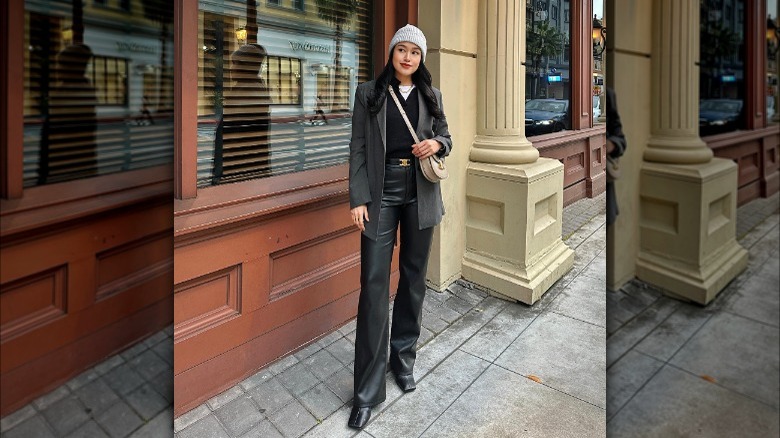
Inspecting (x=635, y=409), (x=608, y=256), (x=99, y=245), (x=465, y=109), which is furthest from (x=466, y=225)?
(x=99, y=245)

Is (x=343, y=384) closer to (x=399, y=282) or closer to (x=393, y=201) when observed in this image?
(x=399, y=282)

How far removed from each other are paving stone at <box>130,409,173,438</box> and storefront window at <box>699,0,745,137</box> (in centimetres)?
79

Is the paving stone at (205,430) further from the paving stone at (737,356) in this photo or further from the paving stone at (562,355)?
the paving stone at (737,356)

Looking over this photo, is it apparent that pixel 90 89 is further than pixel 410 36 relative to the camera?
No

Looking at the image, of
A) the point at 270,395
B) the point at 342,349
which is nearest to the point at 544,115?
the point at 342,349

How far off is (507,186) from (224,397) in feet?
2.19

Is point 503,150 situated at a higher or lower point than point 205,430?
higher

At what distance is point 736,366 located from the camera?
1.90 feet

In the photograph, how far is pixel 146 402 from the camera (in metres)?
0.66

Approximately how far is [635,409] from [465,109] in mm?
629

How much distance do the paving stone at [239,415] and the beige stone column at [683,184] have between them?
679mm

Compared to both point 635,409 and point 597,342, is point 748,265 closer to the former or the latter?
point 635,409

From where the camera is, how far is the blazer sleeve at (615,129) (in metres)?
0.64

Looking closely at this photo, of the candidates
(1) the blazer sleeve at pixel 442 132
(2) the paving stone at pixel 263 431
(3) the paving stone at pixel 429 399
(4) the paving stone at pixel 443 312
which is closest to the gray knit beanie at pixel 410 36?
(1) the blazer sleeve at pixel 442 132
